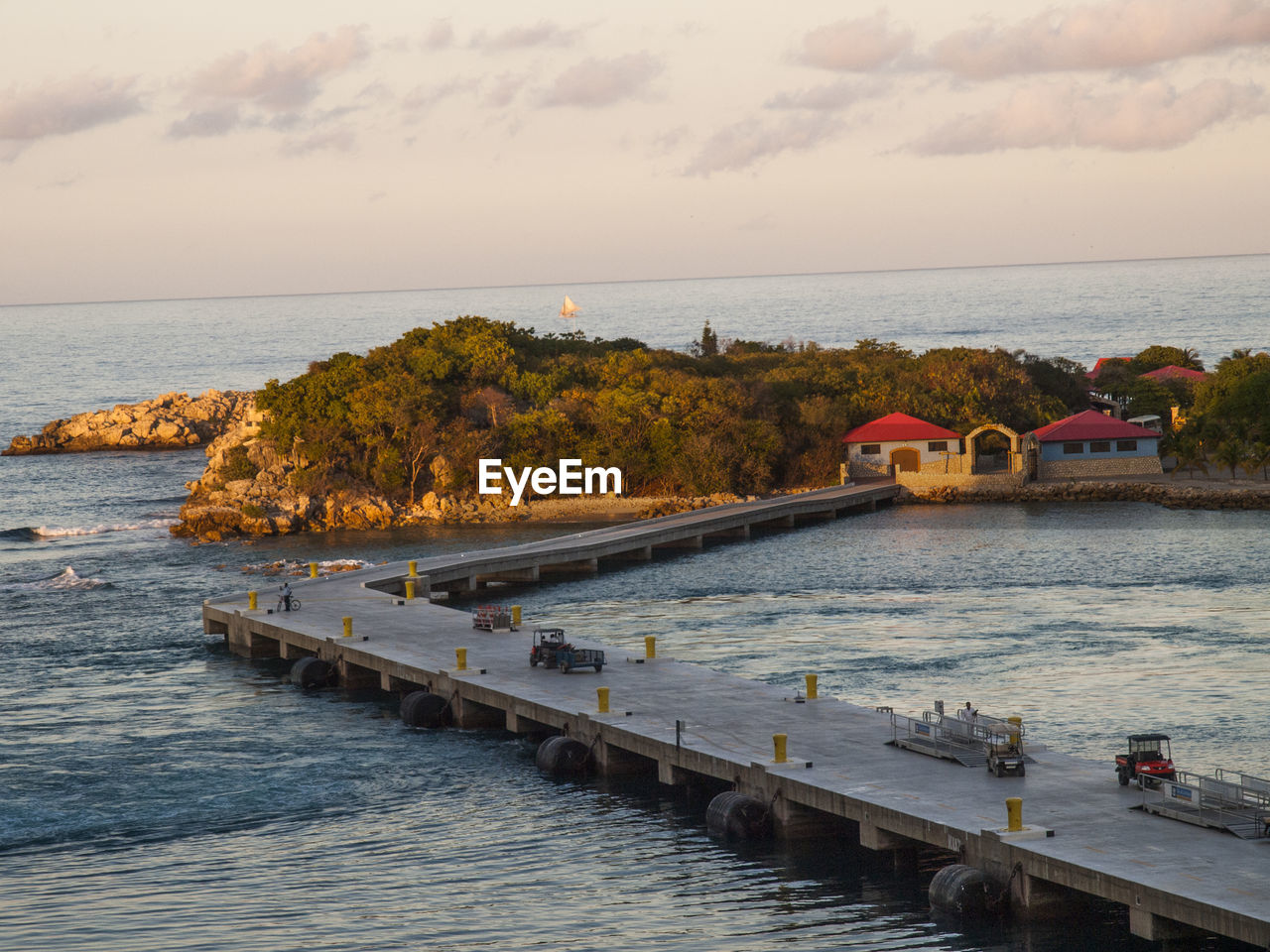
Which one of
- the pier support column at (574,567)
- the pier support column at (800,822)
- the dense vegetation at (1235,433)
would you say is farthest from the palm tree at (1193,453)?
the pier support column at (800,822)

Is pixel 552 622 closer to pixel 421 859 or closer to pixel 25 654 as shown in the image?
pixel 25 654

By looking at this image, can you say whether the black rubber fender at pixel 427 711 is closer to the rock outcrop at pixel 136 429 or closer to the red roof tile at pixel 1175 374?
the red roof tile at pixel 1175 374

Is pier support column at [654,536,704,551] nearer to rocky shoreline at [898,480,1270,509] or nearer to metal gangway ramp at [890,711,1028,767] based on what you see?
rocky shoreline at [898,480,1270,509]

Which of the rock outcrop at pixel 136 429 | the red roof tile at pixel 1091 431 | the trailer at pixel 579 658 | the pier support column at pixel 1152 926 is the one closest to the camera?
the pier support column at pixel 1152 926

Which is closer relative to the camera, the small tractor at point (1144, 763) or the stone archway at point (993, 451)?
the small tractor at point (1144, 763)

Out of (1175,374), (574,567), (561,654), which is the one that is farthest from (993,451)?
(561,654)

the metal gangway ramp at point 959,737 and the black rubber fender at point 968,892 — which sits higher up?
the metal gangway ramp at point 959,737

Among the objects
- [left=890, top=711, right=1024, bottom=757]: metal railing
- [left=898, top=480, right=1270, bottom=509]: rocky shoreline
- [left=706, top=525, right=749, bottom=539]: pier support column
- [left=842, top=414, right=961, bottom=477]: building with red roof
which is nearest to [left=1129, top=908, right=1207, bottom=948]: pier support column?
[left=890, top=711, right=1024, bottom=757]: metal railing
